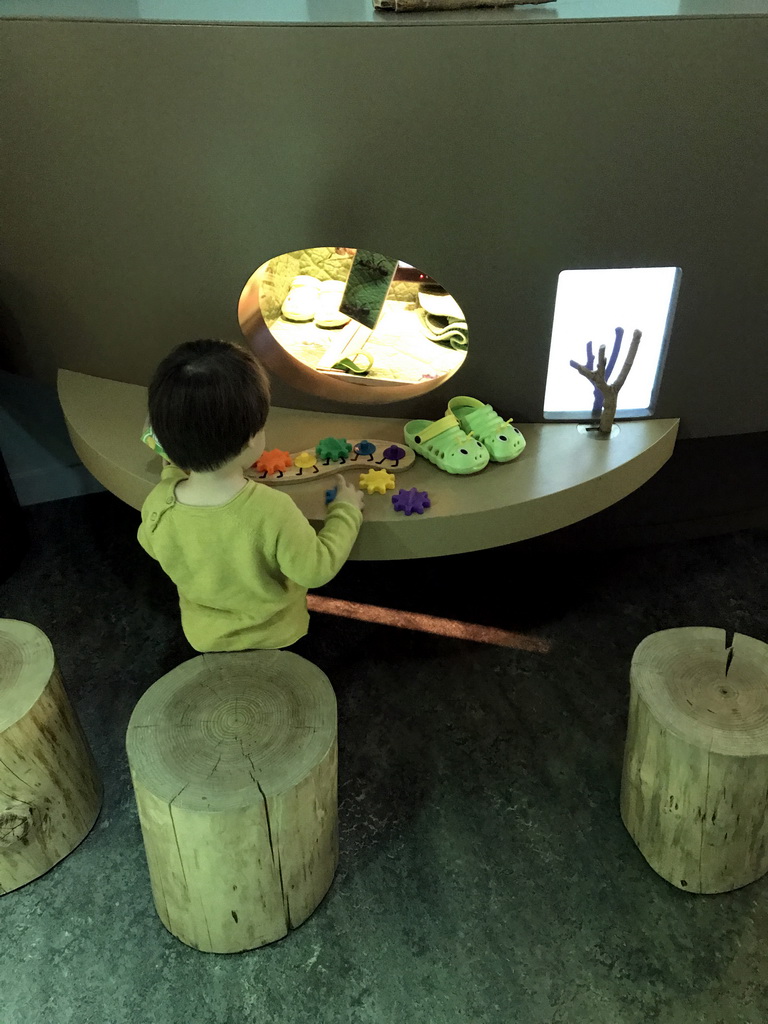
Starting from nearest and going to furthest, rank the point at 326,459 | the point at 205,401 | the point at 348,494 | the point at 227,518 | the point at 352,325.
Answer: the point at 205,401 → the point at 227,518 → the point at 348,494 → the point at 326,459 → the point at 352,325

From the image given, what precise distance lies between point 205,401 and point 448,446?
64 cm

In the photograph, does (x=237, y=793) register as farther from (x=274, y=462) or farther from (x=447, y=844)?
(x=274, y=462)

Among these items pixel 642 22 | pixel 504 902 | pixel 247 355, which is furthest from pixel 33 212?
pixel 504 902

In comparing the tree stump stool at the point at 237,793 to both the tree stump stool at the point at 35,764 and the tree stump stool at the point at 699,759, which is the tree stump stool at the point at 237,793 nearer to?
the tree stump stool at the point at 35,764

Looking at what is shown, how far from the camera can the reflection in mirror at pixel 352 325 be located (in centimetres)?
194

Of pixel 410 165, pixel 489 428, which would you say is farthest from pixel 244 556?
pixel 410 165

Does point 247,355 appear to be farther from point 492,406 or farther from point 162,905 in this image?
point 162,905

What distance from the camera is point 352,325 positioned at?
2.22 metres

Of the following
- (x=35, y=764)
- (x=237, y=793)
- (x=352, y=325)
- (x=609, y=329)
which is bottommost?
(x=35, y=764)

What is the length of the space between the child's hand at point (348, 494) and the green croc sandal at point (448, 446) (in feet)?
0.67

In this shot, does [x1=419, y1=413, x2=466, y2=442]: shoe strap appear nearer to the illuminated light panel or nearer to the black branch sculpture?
the black branch sculpture

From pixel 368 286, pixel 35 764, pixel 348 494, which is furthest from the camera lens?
pixel 368 286

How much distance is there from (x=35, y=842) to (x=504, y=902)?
911 millimetres

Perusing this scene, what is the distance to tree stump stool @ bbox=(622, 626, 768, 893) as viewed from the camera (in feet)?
4.66
